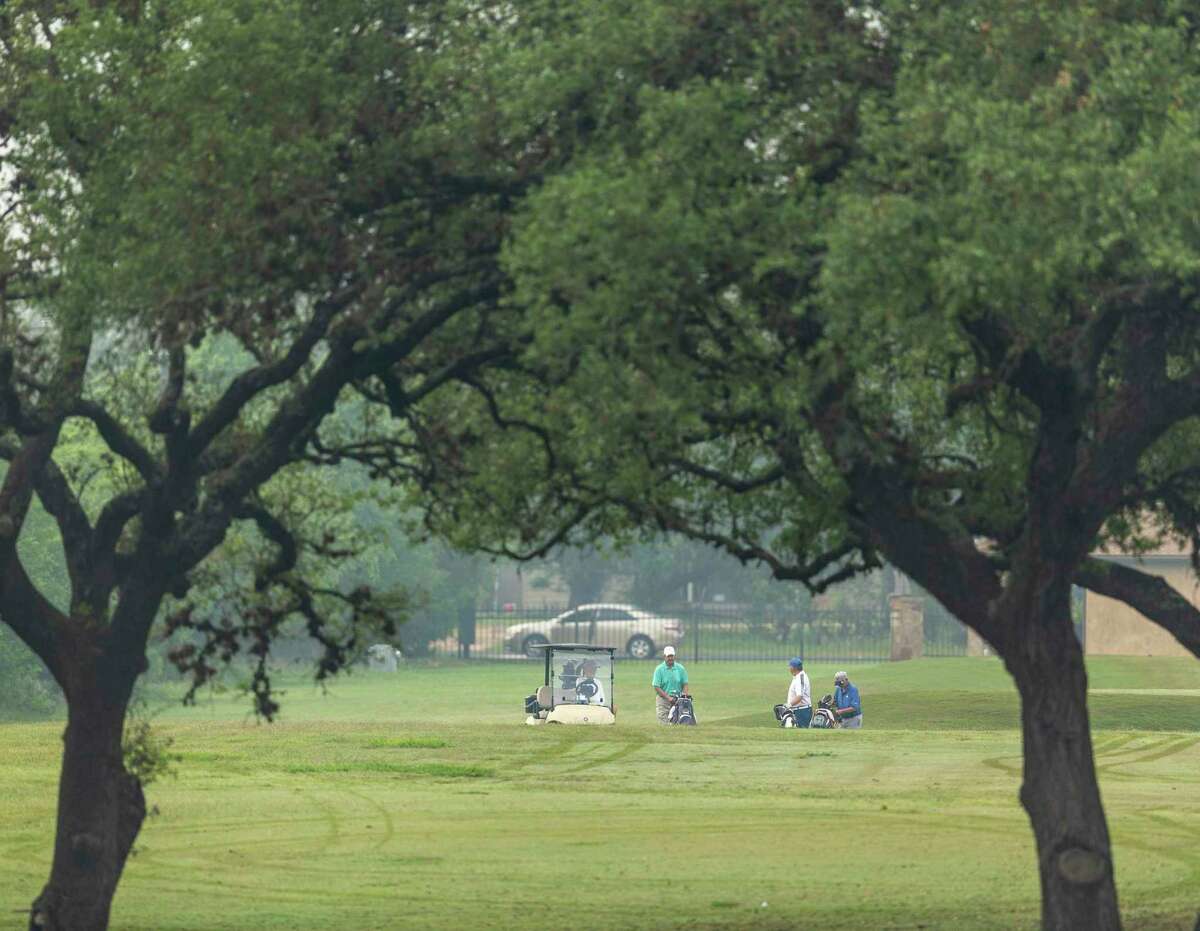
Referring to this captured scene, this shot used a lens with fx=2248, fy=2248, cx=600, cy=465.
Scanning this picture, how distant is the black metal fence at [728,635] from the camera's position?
3098 inches

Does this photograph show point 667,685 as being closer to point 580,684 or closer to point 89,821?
point 580,684

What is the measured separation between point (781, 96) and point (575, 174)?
142cm

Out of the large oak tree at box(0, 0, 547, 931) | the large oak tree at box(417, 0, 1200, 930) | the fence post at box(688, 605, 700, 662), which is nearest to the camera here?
the large oak tree at box(417, 0, 1200, 930)

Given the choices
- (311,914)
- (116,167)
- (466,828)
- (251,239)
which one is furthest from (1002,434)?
(466,828)

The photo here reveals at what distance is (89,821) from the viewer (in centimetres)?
1645

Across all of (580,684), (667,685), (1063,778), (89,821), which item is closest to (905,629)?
(580,684)

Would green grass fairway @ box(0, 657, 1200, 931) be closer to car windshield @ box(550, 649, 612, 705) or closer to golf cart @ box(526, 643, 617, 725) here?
golf cart @ box(526, 643, 617, 725)

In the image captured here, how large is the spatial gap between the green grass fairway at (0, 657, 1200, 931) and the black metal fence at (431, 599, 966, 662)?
3373cm

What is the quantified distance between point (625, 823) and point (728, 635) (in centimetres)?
5942

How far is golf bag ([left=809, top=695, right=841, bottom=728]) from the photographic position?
127 ft

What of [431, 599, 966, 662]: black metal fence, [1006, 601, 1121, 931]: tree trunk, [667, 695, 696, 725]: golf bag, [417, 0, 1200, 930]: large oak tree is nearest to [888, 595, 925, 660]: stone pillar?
[431, 599, 966, 662]: black metal fence

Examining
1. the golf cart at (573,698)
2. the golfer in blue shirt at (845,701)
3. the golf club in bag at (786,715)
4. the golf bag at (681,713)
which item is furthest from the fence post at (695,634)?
the golfer in blue shirt at (845,701)

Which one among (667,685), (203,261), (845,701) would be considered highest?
(203,261)

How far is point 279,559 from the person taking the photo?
17.7 metres
